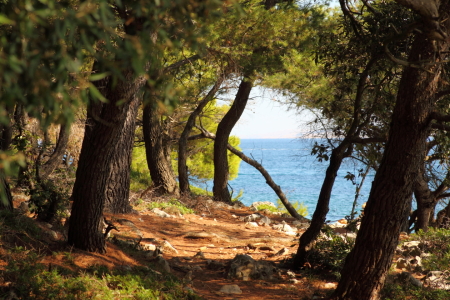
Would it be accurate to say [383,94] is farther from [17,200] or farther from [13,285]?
[17,200]

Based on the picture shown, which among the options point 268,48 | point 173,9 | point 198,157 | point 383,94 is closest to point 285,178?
point 198,157

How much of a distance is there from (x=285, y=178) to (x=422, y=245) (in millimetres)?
50044

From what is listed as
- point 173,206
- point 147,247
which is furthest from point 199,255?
point 173,206

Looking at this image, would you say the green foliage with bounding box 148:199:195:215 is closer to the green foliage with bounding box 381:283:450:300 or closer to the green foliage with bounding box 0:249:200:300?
the green foliage with bounding box 0:249:200:300

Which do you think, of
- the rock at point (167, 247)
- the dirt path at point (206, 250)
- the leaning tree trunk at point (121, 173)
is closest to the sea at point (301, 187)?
the dirt path at point (206, 250)

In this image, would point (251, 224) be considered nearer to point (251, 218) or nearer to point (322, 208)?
point (251, 218)

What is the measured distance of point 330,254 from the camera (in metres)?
5.67

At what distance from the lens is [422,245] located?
6.39m

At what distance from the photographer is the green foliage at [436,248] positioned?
560 cm

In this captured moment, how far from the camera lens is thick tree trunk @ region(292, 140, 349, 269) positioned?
552 cm

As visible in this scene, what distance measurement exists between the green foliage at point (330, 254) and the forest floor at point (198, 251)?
6.3 inches

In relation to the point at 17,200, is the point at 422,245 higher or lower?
higher

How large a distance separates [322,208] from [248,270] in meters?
1.19

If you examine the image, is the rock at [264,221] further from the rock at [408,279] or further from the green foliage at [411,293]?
the green foliage at [411,293]
